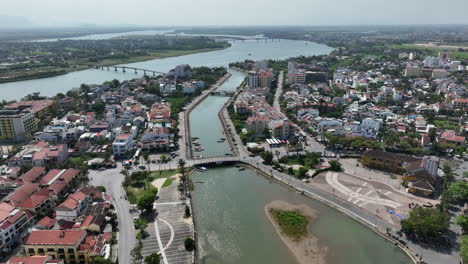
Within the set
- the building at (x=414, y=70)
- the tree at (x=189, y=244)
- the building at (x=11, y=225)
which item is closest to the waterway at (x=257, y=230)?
the tree at (x=189, y=244)

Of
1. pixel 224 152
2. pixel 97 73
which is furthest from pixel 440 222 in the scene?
pixel 97 73

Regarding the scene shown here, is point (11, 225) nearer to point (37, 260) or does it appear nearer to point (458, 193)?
point (37, 260)

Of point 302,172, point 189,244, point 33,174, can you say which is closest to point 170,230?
point 189,244

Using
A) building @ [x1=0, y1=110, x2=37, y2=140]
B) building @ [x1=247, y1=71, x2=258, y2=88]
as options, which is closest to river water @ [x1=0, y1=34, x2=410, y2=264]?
building @ [x1=0, y1=110, x2=37, y2=140]

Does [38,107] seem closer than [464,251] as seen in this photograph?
No

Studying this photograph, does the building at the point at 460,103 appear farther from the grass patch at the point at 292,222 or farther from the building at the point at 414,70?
the grass patch at the point at 292,222

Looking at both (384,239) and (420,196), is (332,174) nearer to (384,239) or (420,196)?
(420,196)

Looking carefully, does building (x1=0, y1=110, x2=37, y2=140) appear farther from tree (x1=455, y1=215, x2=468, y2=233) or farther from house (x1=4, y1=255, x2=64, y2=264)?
tree (x1=455, y1=215, x2=468, y2=233)
